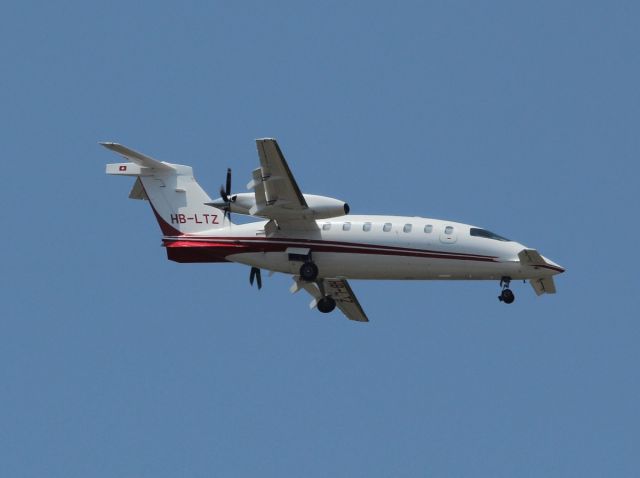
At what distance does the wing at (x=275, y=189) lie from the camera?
41125 millimetres

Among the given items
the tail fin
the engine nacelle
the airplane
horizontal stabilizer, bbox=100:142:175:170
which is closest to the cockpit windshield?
the airplane

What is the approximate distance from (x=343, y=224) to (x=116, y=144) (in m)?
8.46

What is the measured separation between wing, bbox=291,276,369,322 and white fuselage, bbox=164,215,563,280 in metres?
2.48

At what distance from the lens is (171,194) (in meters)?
47.3

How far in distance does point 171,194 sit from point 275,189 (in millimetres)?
6283

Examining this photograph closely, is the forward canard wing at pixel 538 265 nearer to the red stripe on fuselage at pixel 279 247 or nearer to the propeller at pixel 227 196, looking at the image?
the red stripe on fuselage at pixel 279 247

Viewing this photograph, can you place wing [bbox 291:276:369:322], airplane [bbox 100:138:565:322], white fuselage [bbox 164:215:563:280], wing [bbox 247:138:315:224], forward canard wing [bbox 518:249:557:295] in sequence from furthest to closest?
1. wing [bbox 291:276:369:322]
2. white fuselage [bbox 164:215:563:280]
3. airplane [bbox 100:138:565:322]
4. forward canard wing [bbox 518:249:557:295]
5. wing [bbox 247:138:315:224]

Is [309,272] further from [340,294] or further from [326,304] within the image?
[340,294]

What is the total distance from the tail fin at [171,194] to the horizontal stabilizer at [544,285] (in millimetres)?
11205

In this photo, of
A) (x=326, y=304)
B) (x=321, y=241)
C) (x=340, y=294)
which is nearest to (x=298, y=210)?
(x=321, y=241)

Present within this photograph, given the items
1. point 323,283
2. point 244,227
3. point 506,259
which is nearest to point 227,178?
point 244,227

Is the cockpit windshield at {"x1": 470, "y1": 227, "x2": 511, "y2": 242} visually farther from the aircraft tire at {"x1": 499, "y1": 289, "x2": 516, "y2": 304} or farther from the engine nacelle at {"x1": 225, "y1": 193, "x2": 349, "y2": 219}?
the engine nacelle at {"x1": 225, "y1": 193, "x2": 349, "y2": 219}

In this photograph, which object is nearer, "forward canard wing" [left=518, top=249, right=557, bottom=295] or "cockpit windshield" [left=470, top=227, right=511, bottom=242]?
"forward canard wing" [left=518, top=249, right=557, bottom=295]

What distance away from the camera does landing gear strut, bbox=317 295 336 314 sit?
4778 centimetres
